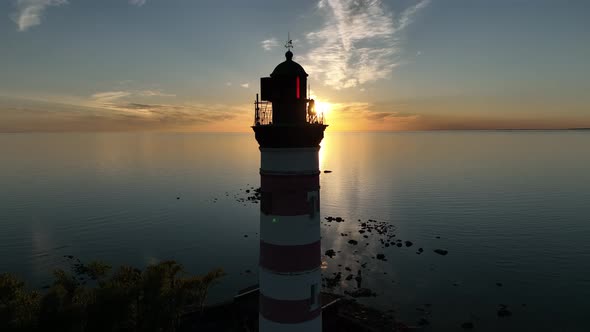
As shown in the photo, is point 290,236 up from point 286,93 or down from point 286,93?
down

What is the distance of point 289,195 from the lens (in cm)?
1078

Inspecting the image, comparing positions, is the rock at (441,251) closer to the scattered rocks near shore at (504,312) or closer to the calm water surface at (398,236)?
the calm water surface at (398,236)

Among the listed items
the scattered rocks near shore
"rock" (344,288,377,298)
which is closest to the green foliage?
"rock" (344,288,377,298)

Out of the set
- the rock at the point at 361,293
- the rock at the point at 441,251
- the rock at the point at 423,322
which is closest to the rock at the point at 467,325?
the rock at the point at 423,322

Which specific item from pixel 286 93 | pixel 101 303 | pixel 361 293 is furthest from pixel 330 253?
pixel 286 93

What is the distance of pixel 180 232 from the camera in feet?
193

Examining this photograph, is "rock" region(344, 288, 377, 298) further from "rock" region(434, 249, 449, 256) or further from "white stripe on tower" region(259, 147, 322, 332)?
"white stripe on tower" region(259, 147, 322, 332)

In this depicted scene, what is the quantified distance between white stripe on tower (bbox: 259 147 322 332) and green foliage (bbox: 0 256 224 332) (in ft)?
28.0

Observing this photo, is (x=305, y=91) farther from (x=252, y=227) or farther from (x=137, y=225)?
(x=137, y=225)

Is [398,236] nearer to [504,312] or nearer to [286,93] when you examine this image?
[504,312]

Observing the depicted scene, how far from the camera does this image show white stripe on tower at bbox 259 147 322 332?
35.4 feet

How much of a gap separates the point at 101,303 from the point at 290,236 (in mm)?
10311

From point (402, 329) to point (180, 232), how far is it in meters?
41.6

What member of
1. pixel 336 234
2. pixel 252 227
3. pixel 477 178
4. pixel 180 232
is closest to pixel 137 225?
pixel 180 232
